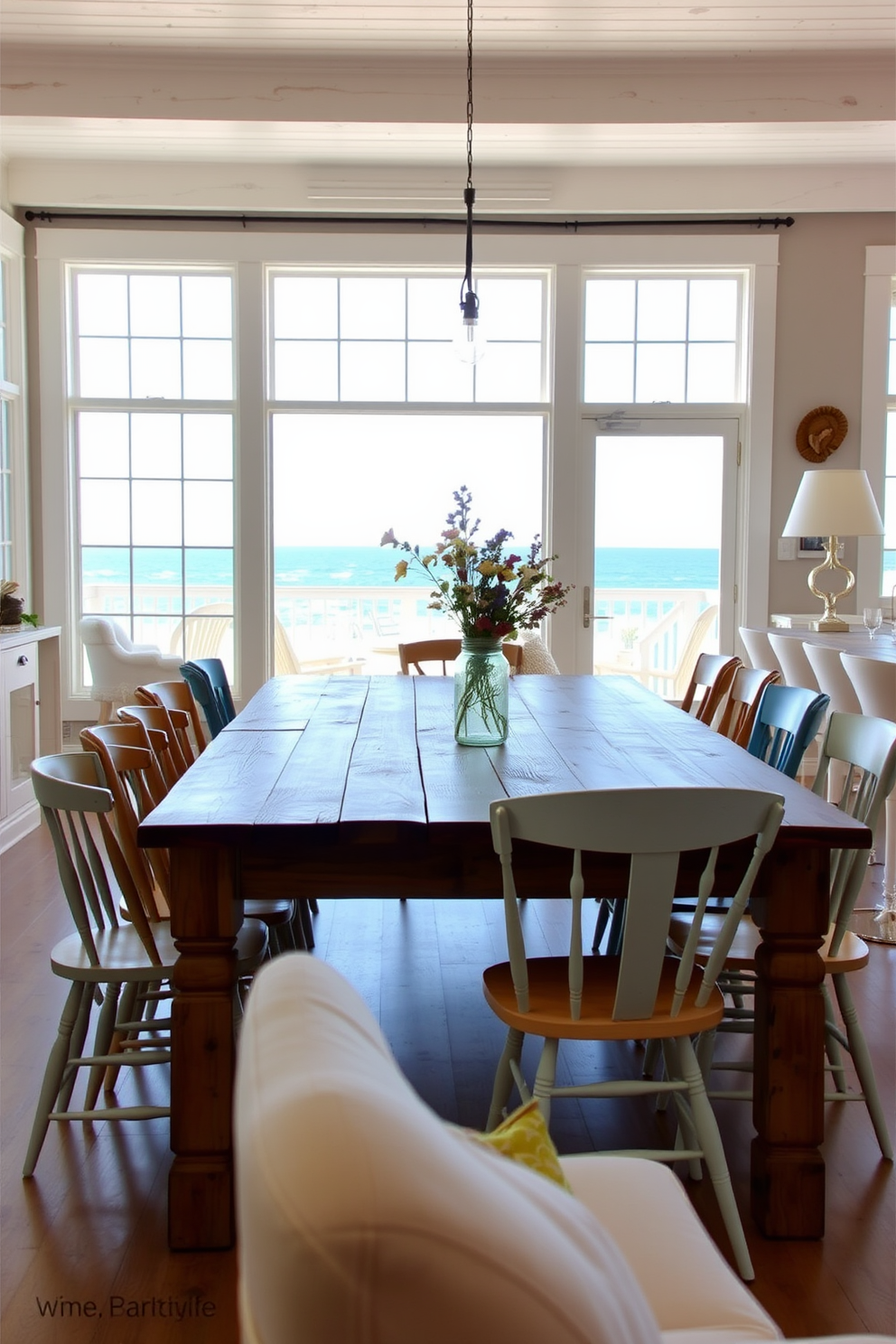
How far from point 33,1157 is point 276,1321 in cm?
192

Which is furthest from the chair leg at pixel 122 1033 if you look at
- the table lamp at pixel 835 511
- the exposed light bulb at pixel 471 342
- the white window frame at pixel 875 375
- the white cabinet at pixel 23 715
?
the white window frame at pixel 875 375

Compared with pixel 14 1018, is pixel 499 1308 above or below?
above

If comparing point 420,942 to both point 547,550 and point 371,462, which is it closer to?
point 547,550

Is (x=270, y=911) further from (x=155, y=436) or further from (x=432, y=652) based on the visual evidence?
(x=155, y=436)

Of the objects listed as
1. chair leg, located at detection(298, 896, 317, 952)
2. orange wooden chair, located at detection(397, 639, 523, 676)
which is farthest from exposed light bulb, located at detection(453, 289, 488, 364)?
chair leg, located at detection(298, 896, 317, 952)

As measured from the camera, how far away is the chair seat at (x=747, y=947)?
93.7 inches

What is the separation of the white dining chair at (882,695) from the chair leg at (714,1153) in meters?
2.02

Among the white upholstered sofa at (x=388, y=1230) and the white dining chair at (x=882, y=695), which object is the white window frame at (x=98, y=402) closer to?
the white dining chair at (x=882, y=695)

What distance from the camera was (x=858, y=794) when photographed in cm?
267

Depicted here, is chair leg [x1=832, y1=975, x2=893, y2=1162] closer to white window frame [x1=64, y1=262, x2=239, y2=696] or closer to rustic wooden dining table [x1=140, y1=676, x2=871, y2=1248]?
rustic wooden dining table [x1=140, y1=676, x2=871, y2=1248]

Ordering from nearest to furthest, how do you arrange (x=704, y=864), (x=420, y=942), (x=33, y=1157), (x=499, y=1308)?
(x=499, y=1308) < (x=704, y=864) < (x=33, y=1157) < (x=420, y=942)

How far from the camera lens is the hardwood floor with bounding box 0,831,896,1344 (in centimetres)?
194

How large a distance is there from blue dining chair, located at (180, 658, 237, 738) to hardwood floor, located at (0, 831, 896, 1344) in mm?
841

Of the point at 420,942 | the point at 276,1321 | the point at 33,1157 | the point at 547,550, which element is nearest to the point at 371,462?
the point at 547,550
